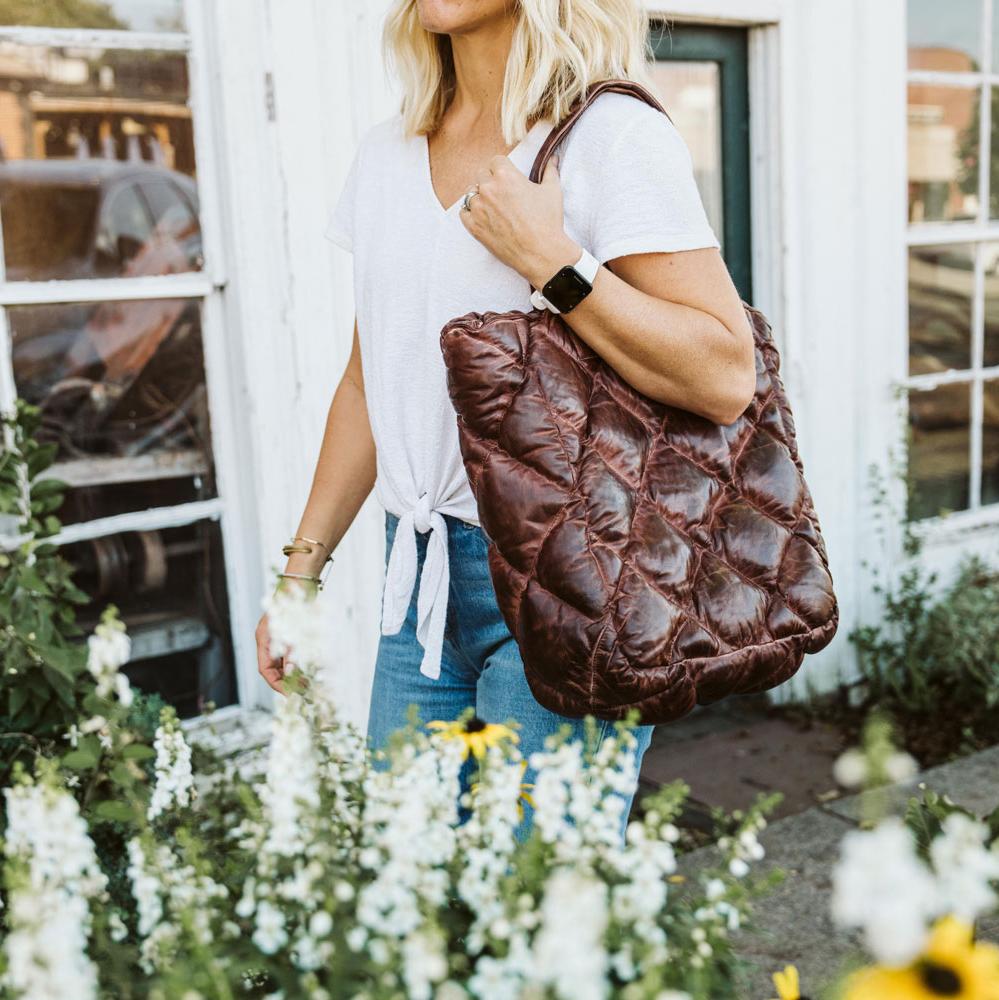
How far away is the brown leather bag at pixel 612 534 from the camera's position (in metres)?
1.40

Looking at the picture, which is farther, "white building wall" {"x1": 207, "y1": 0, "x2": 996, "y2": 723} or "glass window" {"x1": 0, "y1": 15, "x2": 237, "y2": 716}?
"white building wall" {"x1": 207, "y1": 0, "x2": 996, "y2": 723}

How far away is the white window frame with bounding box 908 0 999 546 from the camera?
4.33 m

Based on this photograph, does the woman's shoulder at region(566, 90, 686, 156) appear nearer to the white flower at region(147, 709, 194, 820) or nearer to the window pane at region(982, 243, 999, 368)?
the white flower at region(147, 709, 194, 820)

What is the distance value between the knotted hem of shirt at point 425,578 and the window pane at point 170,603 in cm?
135

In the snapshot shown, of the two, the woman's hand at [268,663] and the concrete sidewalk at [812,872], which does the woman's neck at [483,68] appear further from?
the concrete sidewalk at [812,872]

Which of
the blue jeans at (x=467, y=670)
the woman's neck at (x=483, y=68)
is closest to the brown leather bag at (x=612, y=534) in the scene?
the blue jeans at (x=467, y=670)

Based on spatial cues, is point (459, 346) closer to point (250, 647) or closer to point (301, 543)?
point (301, 543)

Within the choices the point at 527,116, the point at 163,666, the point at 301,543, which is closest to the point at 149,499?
the point at 163,666

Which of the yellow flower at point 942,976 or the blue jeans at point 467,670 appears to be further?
the blue jeans at point 467,670

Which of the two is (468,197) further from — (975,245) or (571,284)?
(975,245)

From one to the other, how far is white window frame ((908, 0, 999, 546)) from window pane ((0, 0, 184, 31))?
2.58 m

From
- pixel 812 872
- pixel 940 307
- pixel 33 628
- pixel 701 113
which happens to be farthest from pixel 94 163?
pixel 940 307

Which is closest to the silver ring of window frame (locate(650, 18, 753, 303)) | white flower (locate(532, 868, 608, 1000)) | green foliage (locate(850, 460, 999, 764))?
white flower (locate(532, 868, 608, 1000))

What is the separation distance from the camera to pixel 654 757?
153 inches
